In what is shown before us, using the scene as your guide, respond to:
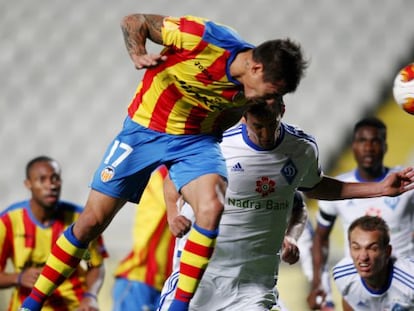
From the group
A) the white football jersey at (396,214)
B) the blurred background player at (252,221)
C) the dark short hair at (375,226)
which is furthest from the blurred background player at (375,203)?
the blurred background player at (252,221)

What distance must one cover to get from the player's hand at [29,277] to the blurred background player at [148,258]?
1.25m

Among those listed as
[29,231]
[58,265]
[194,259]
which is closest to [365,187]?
[194,259]

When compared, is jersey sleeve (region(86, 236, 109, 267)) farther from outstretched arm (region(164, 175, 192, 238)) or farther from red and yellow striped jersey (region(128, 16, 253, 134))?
red and yellow striped jersey (region(128, 16, 253, 134))

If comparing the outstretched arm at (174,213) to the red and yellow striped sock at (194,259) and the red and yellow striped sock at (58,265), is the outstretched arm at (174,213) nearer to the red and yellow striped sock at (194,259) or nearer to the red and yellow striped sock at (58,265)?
the red and yellow striped sock at (194,259)

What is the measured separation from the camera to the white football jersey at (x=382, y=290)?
542 centimetres

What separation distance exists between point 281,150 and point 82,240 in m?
0.98

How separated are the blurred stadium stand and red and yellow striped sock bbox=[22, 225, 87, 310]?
4.34 metres

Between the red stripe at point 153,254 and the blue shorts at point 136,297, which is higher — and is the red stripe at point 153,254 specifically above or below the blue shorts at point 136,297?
above

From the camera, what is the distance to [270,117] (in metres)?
4.56

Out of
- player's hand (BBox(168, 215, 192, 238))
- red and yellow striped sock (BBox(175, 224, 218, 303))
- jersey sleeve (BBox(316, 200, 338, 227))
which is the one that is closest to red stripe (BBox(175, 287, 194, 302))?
red and yellow striped sock (BBox(175, 224, 218, 303))

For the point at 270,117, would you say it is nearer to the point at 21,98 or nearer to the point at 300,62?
the point at 300,62

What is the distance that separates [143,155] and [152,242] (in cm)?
272

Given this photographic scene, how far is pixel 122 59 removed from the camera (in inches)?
364

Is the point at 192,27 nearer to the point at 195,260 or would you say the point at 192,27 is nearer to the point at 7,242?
the point at 195,260
